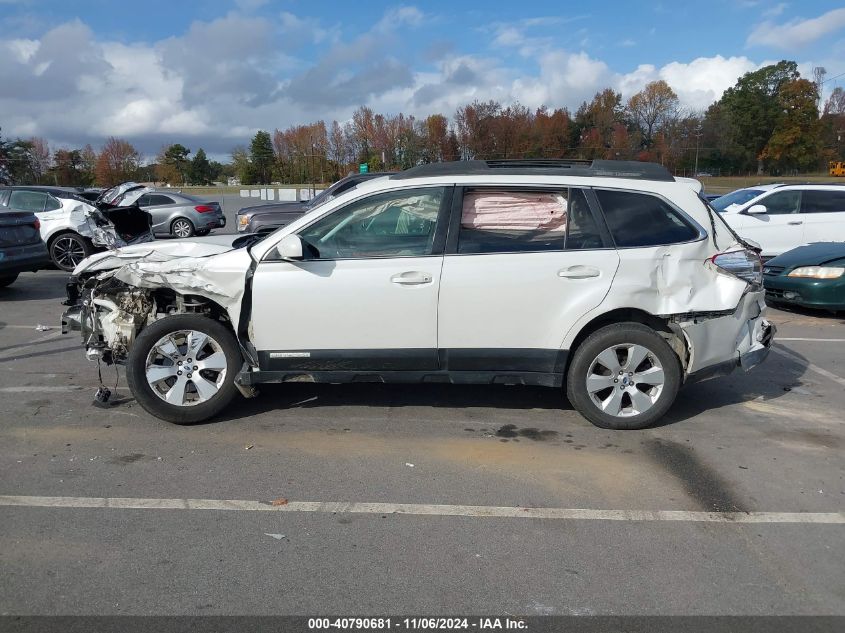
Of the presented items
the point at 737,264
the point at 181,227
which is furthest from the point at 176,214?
the point at 737,264

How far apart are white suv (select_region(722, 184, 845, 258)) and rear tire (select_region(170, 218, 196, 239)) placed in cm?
1576

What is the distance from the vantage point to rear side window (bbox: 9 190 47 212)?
1307 centimetres

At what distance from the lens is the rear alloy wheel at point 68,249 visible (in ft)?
41.8

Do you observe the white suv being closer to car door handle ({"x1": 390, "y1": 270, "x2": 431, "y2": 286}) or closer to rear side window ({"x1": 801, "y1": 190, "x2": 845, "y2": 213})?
rear side window ({"x1": 801, "y1": 190, "x2": 845, "y2": 213})

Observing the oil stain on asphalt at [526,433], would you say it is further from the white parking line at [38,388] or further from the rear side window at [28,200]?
the rear side window at [28,200]

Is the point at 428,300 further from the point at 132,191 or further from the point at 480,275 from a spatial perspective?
the point at 132,191

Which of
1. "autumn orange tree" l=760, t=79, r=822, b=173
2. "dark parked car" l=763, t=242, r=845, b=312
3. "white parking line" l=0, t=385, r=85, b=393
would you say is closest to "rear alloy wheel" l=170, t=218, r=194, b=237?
"white parking line" l=0, t=385, r=85, b=393

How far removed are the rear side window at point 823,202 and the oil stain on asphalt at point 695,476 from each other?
Answer: 33.1ft

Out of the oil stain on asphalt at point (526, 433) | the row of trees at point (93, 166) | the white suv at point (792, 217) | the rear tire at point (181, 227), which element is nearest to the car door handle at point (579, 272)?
the oil stain on asphalt at point (526, 433)

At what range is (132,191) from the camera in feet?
23.8

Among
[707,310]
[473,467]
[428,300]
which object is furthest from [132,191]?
[707,310]

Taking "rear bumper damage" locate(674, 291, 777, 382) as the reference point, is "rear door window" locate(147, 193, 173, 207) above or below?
above

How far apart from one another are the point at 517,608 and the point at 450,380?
2099 millimetres

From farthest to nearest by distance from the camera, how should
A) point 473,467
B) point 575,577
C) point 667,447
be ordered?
1. point 667,447
2. point 473,467
3. point 575,577
